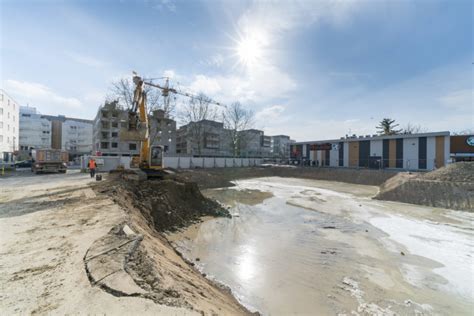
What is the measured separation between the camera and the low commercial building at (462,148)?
27672 millimetres

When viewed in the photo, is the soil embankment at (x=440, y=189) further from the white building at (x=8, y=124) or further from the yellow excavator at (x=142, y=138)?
the white building at (x=8, y=124)

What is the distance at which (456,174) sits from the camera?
16625mm

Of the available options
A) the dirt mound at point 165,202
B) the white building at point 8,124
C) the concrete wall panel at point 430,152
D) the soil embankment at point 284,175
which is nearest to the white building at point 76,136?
the white building at point 8,124

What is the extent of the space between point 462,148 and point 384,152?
8900 millimetres

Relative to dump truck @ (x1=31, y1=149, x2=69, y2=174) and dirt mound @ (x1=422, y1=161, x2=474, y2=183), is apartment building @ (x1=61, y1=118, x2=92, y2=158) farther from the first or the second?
dirt mound @ (x1=422, y1=161, x2=474, y2=183)

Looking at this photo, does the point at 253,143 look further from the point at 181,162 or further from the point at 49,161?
the point at 49,161

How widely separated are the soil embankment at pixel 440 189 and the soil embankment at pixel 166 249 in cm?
1589

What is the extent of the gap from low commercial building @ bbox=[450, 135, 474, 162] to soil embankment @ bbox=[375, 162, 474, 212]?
596 inches

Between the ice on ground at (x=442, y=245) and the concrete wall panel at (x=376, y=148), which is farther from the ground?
the concrete wall panel at (x=376, y=148)

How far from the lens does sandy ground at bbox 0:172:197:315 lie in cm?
257

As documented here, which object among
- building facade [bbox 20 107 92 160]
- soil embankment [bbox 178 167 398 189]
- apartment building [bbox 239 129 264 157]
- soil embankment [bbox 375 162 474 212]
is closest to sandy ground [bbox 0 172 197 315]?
soil embankment [bbox 178 167 398 189]

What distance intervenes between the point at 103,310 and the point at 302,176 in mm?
34295

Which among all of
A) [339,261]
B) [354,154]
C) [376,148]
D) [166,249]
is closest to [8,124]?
[166,249]

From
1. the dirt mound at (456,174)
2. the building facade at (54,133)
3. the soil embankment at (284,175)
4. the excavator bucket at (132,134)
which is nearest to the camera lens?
the excavator bucket at (132,134)
